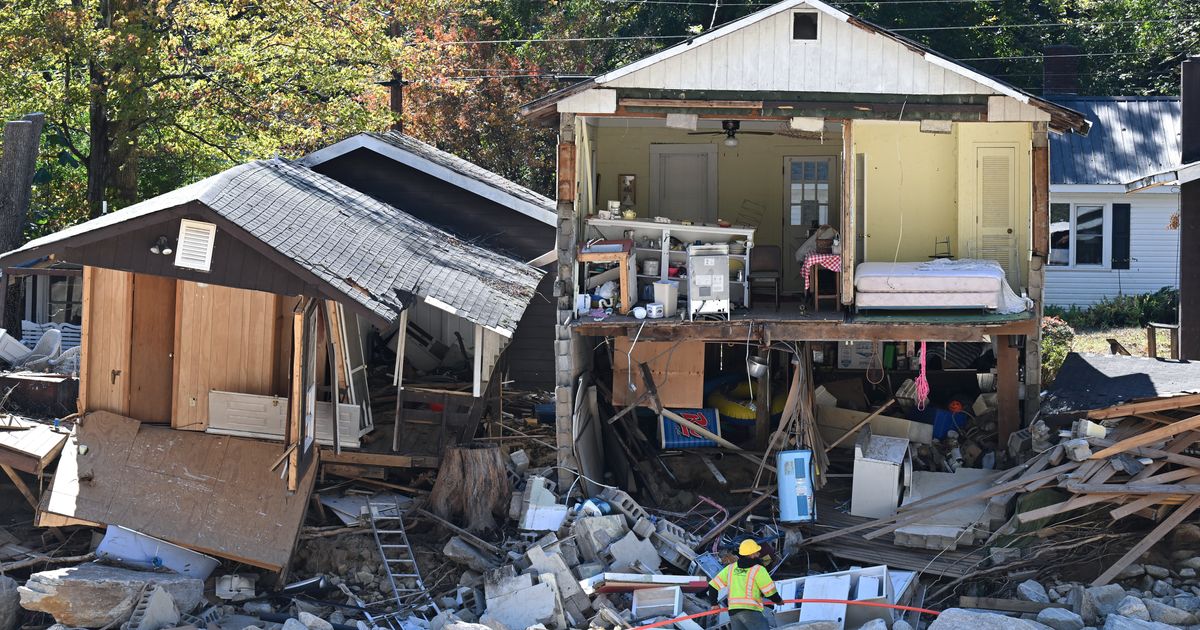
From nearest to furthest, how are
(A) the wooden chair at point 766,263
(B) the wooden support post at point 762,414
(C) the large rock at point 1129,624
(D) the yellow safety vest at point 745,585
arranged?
(C) the large rock at point 1129,624 < (D) the yellow safety vest at point 745,585 < (B) the wooden support post at point 762,414 < (A) the wooden chair at point 766,263

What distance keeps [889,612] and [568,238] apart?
19.5ft

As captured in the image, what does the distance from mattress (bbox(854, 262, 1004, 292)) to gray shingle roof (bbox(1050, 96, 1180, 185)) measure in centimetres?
1177

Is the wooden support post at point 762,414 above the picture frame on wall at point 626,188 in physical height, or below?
below

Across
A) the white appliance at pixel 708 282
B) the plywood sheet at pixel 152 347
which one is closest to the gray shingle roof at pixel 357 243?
the plywood sheet at pixel 152 347

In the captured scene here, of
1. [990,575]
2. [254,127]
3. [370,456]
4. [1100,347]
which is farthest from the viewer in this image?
[254,127]

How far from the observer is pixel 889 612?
1257cm

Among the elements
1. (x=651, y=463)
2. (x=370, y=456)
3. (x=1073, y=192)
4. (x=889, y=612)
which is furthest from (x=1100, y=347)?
(x=370, y=456)

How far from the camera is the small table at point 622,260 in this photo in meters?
15.7

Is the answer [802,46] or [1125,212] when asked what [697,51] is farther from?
[1125,212]

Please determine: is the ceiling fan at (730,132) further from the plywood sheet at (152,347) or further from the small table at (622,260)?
the plywood sheet at (152,347)

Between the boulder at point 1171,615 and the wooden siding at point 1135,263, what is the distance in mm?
15511

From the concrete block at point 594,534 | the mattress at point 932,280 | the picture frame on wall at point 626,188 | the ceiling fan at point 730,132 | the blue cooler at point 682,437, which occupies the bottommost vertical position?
the concrete block at point 594,534

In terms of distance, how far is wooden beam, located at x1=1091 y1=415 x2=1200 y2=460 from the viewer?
527 inches

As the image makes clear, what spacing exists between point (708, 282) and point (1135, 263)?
14.6 m
